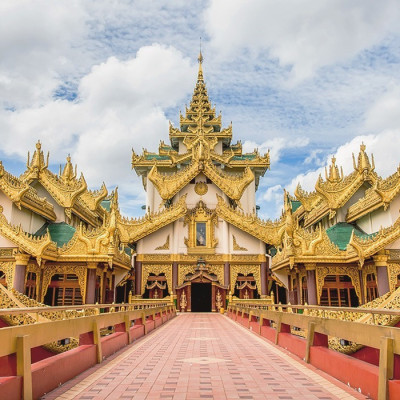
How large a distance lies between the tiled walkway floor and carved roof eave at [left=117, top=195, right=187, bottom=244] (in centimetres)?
1592

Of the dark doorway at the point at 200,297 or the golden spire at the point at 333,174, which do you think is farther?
the dark doorway at the point at 200,297

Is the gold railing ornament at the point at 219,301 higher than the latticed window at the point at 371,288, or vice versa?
the latticed window at the point at 371,288

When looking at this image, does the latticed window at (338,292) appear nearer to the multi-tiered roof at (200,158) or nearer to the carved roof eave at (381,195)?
the carved roof eave at (381,195)

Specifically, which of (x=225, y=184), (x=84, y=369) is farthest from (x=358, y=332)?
(x=225, y=184)

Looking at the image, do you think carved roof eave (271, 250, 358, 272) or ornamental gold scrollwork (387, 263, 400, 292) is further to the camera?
carved roof eave (271, 250, 358, 272)

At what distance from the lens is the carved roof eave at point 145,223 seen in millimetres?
24391

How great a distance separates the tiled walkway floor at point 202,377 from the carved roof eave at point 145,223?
1592 cm

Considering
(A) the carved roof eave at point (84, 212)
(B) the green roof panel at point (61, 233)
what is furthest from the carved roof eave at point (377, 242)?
(A) the carved roof eave at point (84, 212)

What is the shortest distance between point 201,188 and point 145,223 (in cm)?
476

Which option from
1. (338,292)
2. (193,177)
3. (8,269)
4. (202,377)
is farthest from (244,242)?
(202,377)

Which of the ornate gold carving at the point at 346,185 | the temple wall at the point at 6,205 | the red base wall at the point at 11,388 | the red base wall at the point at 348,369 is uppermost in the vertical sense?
the ornate gold carving at the point at 346,185

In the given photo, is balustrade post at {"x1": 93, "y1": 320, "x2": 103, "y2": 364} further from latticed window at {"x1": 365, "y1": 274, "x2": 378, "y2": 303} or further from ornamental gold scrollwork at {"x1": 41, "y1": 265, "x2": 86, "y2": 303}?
latticed window at {"x1": 365, "y1": 274, "x2": 378, "y2": 303}

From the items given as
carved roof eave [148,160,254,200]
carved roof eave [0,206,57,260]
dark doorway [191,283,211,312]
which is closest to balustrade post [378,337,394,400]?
carved roof eave [0,206,57,260]

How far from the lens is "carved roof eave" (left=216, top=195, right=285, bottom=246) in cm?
2438
